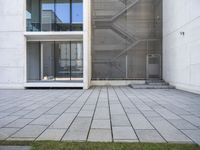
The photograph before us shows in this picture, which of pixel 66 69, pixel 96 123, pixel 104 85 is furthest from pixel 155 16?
pixel 96 123

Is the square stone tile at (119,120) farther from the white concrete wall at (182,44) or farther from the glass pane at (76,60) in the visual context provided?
the glass pane at (76,60)

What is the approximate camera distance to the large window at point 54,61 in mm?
19062

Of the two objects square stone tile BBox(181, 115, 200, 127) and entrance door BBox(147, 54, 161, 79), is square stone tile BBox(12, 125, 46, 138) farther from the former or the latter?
entrance door BBox(147, 54, 161, 79)

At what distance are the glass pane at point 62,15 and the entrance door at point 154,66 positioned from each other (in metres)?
7.68

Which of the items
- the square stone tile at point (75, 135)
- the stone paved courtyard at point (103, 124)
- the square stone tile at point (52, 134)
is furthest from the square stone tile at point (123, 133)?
the square stone tile at point (52, 134)

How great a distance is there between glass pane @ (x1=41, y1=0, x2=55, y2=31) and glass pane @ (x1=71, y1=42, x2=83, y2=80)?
226 cm

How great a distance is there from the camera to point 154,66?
2156 centimetres

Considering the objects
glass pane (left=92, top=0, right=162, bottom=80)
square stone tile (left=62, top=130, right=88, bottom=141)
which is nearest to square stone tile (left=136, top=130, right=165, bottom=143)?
square stone tile (left=62, top=130, right=88, bottom=141)

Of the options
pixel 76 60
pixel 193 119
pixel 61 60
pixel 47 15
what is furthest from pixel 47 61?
pixel 193 119

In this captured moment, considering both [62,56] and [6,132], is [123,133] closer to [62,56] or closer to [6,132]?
[6,132]

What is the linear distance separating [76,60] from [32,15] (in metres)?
4.73

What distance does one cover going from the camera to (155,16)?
21.9 meters

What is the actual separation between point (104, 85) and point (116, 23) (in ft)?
18.5

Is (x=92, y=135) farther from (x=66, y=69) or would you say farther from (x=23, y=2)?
(x=23, y=2)
